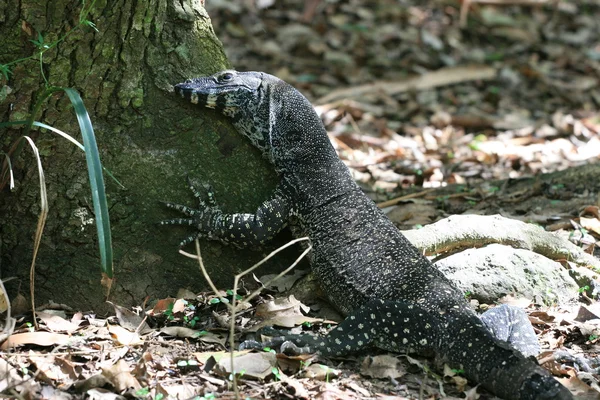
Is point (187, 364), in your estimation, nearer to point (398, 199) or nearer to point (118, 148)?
point (118, 148)

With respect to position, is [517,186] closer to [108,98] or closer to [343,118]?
[343,118]

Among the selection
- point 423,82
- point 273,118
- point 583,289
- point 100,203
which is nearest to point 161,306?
point 100,203

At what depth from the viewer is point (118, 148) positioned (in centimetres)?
509

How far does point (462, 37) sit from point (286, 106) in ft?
27.8

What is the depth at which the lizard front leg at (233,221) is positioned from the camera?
5297mm

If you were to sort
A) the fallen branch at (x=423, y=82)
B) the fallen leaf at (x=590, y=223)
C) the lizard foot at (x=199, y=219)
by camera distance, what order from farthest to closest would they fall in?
the fallen branch at (x=423, y=82)
the fallen leaf at (x=590, y=223)
the lizard foot at (x=199, y=219)

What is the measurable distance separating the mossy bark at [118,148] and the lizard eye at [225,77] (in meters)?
0.14

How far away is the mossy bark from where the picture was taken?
4793 mm

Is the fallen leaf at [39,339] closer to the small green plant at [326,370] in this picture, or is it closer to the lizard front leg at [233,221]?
the lizard front leg at [233,221]

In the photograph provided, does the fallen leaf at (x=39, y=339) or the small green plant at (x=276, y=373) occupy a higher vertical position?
the fallen leaf at (x=39, y=339)

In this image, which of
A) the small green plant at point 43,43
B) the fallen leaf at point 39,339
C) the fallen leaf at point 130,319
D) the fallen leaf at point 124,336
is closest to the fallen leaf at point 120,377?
the fallen leaf at point 124,336

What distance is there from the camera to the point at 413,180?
8.26 m

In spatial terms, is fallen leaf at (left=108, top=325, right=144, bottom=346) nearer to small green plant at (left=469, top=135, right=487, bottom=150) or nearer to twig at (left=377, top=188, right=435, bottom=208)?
twig at (left=377, top=188, right=435, bottom=208)

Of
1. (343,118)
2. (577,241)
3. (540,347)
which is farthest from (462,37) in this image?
(540,347)
